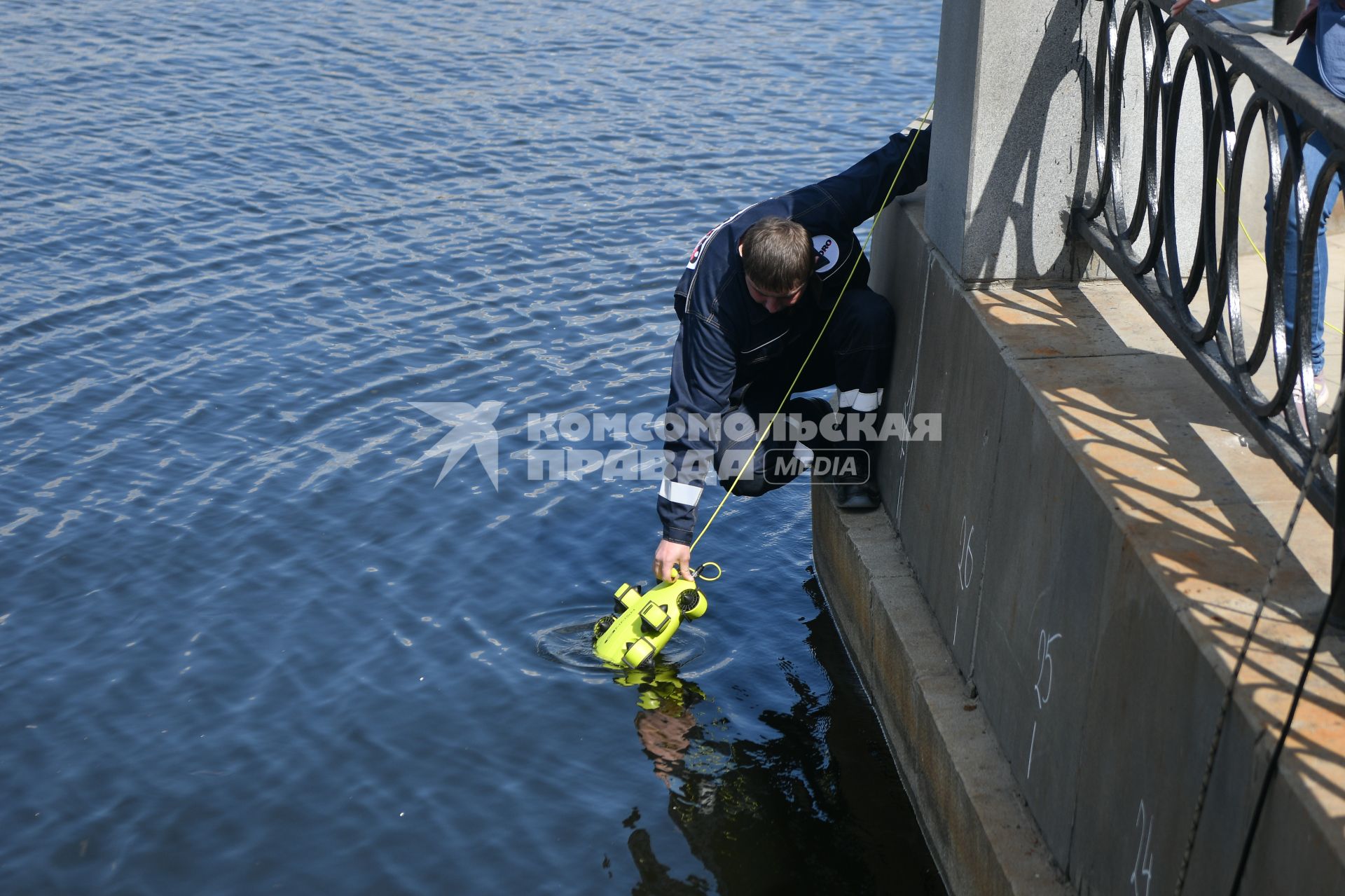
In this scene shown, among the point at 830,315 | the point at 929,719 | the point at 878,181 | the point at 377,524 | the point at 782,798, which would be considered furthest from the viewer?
the point at 377,524

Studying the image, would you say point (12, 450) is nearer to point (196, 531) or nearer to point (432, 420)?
point (196, 531)

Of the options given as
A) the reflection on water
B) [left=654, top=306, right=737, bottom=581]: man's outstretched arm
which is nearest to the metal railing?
[left=654, top=306, right=737, bottom=581]: man's outstretched arm

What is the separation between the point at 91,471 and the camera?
796cm

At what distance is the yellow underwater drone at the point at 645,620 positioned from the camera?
19.5 ft

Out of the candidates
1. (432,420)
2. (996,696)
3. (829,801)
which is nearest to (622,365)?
(432,420)

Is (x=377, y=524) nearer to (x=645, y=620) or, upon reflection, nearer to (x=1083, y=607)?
(x=645, y=620)

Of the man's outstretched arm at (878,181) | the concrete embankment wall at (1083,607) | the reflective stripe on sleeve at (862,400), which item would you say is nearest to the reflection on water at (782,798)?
the concrete embankment wall at (1083,607)

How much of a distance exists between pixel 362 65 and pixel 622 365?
8.46 m

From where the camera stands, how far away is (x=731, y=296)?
5.67m

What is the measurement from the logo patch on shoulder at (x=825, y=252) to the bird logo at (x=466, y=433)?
9.41 feet

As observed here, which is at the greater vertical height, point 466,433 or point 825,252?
point 825,252

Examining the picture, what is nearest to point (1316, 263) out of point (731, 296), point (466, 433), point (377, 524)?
point (731, 296)

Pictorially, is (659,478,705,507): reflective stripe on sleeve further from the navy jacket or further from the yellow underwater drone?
the yellow underwater drone

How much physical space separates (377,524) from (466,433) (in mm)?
1164
